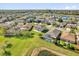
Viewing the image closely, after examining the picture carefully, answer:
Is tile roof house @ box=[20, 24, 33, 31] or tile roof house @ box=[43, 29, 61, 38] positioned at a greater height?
tile roof house @ box=[20, 24, 33, 31]

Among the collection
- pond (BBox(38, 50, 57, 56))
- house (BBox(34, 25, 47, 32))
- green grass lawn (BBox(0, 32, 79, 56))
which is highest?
house (BBox(34, 25, 47, 32))

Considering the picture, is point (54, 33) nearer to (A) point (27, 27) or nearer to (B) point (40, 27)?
(B) point (40, 27)

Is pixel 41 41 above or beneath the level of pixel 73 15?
beneath

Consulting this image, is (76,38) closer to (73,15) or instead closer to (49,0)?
(73,15)

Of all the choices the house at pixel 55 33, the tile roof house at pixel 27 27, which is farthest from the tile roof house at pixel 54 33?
the tile roof house at pixel 27 27

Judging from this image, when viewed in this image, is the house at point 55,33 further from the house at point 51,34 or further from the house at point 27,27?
the house at point 27,27

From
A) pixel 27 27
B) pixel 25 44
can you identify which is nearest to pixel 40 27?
pixel 27 27

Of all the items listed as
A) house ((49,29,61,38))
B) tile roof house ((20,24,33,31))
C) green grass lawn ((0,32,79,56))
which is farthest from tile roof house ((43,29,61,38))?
tile roof house ((20,24,33,31))

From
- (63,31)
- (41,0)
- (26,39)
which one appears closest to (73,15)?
(63,31)

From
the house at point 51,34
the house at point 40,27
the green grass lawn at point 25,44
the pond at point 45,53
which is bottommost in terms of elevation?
the pond at point 45,53

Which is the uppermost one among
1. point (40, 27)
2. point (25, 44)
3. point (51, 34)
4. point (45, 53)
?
point (40, 27)

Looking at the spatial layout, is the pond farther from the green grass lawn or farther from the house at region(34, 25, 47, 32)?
the house at region(34, 25, 47, 32)
